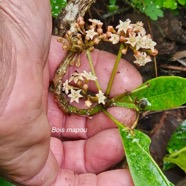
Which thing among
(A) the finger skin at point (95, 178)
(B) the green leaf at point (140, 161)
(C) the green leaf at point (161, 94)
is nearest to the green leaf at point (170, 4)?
(C) the green leaf at point (161, 94)

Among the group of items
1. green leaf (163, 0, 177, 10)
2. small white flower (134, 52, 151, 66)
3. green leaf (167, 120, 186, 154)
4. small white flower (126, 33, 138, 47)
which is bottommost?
green leaf (167, 120, 186, 154)

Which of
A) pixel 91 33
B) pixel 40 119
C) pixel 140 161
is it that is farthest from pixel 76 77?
pixel 140 161

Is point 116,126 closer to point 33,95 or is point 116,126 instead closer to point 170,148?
point 170,148

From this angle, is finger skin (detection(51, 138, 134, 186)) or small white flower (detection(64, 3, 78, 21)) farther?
small white flower (detection(64, 3, 78, 21))

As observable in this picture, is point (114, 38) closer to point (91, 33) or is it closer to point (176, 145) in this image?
point (91, 33)

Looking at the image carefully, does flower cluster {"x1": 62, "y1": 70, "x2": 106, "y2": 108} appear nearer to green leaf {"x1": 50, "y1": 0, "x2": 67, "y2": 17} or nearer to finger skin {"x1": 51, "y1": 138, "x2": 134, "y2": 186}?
finger skin {"x1": 51, "y1": 138, "x2": 134, "y2": 186}

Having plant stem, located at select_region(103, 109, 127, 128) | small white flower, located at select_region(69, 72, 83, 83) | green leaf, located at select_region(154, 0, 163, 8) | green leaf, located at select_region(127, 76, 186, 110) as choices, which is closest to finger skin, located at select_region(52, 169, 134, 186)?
plant stem, located at select_region(103, 109, 127, 128)
